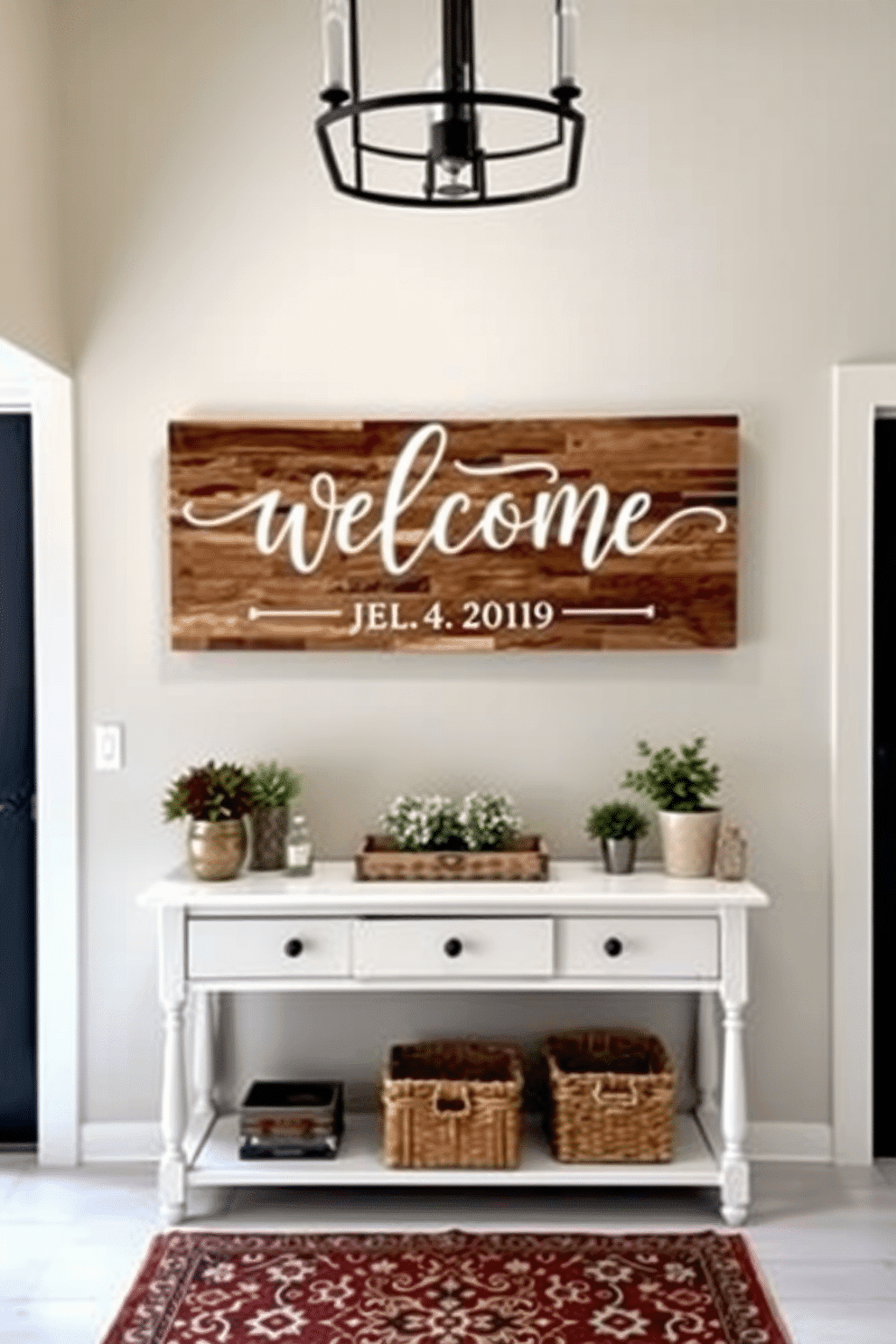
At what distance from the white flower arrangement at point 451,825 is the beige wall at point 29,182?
1.47 metres

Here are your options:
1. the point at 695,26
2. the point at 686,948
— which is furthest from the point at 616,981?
the point at 695,26

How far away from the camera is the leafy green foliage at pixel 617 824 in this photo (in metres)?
3.44

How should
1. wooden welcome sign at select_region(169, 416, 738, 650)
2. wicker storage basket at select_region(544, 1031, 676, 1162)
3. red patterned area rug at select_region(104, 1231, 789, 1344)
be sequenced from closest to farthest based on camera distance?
red patterned area rug at select_region(104, 1231, 789, 1344)
wicker storage basket at select_region(544, 1031, 676, 1162)
wooden welcome sign at select_region(169, 416, 738, 650)

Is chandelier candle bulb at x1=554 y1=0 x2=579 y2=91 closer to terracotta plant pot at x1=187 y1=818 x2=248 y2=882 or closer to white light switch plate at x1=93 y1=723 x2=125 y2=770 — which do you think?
terracotta plant pot at x1=187 y1=818 x2=248 y2=882

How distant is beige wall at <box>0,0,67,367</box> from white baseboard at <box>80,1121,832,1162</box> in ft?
6.70

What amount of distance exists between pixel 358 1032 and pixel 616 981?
2.68 feet

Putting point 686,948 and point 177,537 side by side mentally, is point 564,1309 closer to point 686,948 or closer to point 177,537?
point 686,948

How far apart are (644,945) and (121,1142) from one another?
5.08ft

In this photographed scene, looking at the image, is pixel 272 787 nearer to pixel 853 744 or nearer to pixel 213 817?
pixel 213 817

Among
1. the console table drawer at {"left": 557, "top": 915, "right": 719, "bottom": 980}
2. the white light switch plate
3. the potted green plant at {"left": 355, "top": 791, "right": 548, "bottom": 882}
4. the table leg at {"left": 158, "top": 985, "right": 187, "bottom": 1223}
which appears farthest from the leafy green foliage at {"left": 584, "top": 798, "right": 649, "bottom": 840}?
the white light switch plate

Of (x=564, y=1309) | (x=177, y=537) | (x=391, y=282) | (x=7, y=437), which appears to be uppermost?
(x=391, y=282)

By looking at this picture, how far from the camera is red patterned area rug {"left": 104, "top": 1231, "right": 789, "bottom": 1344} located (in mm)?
2721

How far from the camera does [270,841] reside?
3496 mm

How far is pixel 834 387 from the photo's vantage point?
11.8 ft
